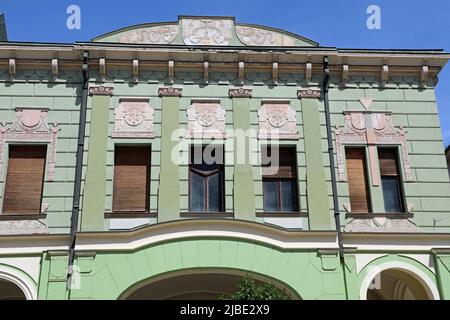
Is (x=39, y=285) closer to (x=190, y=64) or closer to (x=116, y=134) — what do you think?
(x=116, y=134)

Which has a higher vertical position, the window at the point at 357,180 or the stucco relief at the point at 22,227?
the window at the point at 357,180

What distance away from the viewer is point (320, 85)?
16281 mm

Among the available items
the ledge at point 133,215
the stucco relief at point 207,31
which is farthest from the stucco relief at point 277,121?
the ledge at point 133,215

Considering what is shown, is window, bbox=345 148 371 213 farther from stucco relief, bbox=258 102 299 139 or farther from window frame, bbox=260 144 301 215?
stucco relief, bbox=258 102 299 139

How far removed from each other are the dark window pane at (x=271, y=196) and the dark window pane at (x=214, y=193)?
1182 millimetres

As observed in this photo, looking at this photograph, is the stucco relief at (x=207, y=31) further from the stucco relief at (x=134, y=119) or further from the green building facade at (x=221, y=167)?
the stucco relief at (x=134, y=119)

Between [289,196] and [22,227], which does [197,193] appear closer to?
[289,196]

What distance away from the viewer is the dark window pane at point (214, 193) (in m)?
15.0

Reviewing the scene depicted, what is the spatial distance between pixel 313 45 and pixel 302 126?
7.68 ft

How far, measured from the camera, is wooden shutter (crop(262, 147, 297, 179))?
15.5m

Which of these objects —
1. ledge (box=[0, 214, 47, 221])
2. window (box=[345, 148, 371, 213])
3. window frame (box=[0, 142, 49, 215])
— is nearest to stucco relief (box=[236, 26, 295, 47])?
window (box=[345, 148, 371, 213])

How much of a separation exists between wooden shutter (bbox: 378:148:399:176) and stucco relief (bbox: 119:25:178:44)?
643 cm

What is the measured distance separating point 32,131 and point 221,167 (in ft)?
16.1

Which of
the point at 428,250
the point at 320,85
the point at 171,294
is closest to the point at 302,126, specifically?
the point at 320,85
